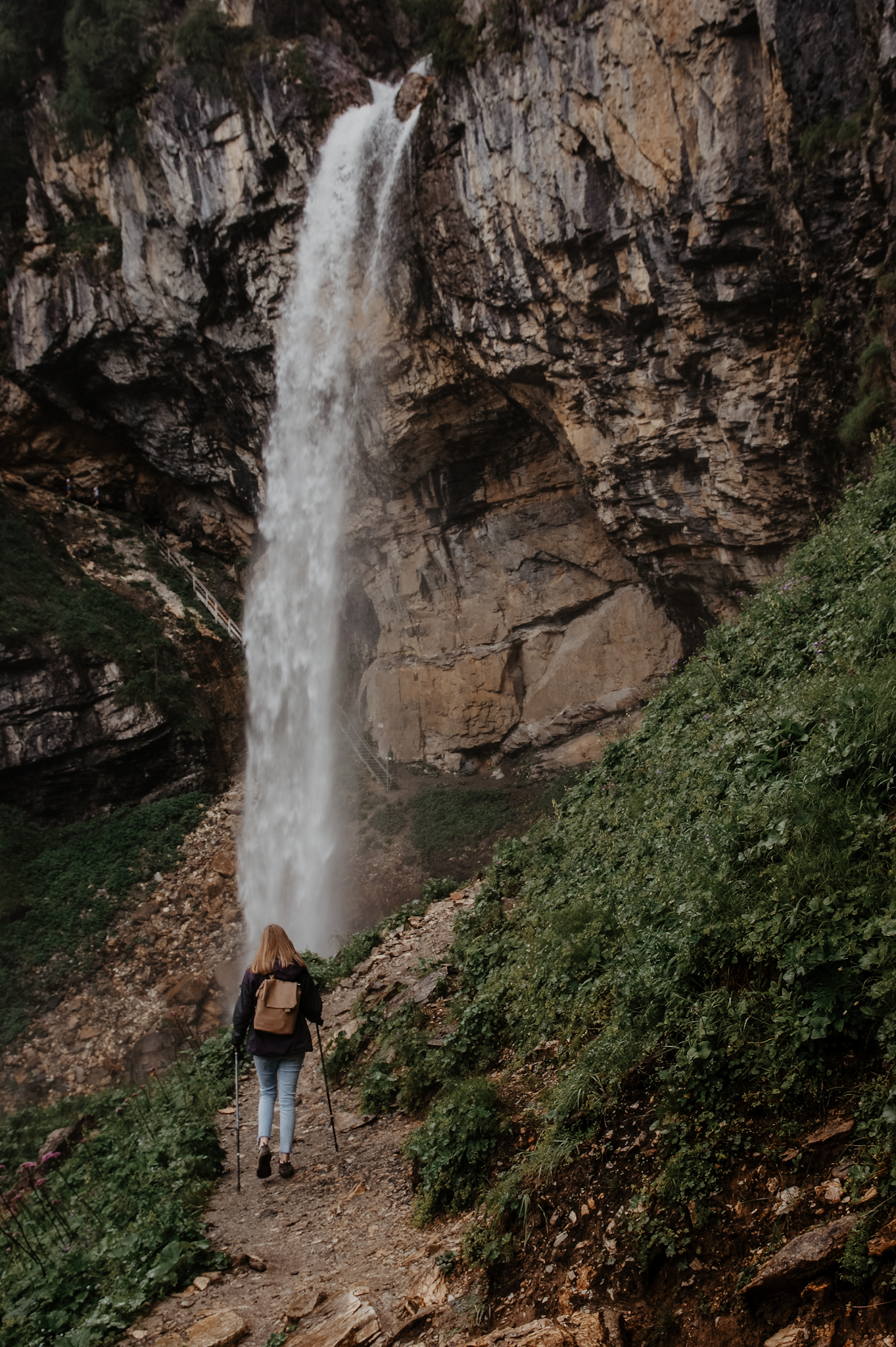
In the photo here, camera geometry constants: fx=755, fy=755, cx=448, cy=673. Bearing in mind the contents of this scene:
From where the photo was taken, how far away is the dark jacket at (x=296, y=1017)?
438 centimetres

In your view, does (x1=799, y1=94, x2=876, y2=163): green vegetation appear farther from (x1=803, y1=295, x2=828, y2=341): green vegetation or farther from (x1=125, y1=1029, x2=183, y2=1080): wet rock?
(x1=125, y1=1029, x2=183, y2=1080): wet rock

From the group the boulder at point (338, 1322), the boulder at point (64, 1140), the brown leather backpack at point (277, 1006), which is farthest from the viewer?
the boulder at point (64, 1140)

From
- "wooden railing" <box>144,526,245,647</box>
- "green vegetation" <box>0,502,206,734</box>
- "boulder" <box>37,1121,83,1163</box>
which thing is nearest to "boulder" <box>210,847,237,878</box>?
"green vegetation" <box>0,502,206,734</box>

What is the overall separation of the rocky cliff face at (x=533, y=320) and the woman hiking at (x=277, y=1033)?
9387mm

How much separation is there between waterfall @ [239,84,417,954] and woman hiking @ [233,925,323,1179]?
9265 mm

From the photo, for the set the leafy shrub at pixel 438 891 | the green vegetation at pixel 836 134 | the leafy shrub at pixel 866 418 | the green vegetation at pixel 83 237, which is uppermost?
the green vegetation at pixel 83 237

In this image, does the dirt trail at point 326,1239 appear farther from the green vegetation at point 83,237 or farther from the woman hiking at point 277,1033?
the green vegetation at point 83,237

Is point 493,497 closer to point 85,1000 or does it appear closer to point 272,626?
point 272,626

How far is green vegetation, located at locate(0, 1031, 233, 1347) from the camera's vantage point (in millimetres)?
3385

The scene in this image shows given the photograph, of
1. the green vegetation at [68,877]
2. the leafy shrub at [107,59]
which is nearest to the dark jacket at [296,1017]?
the green vegetation at [68,877]

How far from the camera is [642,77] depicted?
9.46m

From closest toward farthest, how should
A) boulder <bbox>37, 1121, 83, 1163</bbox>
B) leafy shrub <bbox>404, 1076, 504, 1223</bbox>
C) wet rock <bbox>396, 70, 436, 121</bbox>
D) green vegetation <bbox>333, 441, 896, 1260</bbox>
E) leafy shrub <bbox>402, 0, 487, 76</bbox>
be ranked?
green vegetation <bbox>333, 441, 896, 1260</bbox>, leafy shrub <bbox>404, 1076, 504, 1223</bbox>, boulder <bbox>37, 1121, 83, 1163</bbox>, leafy shrub <bbox>402, 0, 487, 76</bbox>, wet rock <bbox>396, 70, 436, 121</bbox>

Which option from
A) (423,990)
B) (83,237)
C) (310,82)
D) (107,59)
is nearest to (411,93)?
(310,82)

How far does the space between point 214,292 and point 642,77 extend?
10118 mm
